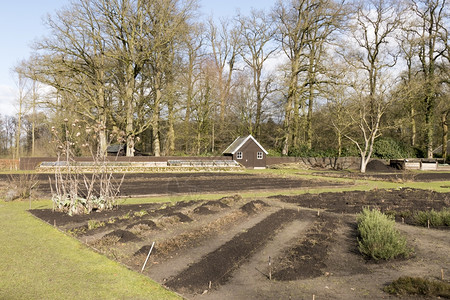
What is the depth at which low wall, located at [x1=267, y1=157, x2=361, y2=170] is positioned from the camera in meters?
43.2

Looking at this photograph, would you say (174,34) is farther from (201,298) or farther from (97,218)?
(201,298)

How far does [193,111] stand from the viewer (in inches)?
1832

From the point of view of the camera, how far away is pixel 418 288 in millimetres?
5898

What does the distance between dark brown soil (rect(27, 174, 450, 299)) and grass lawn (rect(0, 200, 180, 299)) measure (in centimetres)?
36

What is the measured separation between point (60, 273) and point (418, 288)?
6686 millimetres

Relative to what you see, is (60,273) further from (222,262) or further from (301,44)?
(301,44)

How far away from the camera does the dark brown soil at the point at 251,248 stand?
21.0ft

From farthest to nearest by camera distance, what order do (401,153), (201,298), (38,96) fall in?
(401,153), (38,96), (201,298)

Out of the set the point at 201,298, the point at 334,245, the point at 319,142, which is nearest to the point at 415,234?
the point at 334,245

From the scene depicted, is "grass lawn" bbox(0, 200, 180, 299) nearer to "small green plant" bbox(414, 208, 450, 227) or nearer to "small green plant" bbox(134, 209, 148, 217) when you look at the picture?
"small green plant" bbox(134, 209, 148, 217)

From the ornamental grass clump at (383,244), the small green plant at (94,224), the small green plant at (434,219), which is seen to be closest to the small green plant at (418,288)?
the ornamental grass clump at (383,244)

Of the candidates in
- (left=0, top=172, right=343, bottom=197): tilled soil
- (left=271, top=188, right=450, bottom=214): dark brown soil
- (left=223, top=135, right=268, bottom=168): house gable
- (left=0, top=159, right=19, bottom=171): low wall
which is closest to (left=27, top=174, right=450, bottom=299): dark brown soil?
(left=271, top=188, right=450, bottom=214): dark brown soil

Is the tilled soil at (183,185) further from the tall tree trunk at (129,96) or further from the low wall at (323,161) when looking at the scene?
the low wall at (323,161)

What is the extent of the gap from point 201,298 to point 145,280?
137 cm
